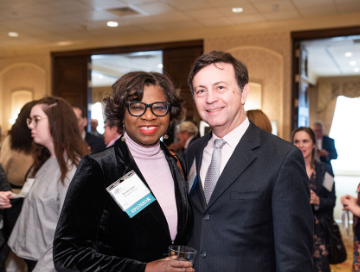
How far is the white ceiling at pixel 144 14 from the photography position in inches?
223

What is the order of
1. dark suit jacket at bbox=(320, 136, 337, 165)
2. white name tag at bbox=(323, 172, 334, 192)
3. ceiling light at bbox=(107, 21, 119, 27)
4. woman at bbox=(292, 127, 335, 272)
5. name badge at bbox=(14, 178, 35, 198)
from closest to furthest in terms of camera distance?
name badge at bbox=(14, 178, 35, 198) < woman at bbox=(292, 127, 335, 272) < white name tag at bbox=(323, 172, 334, 192) < dark suit jacket at bbox=(320, 136, 337, 165) < ceiling light at bbox=(107, 21, 119, 27)

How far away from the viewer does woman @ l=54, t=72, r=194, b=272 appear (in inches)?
54.6

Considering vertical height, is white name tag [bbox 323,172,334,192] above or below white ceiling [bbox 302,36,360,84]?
below

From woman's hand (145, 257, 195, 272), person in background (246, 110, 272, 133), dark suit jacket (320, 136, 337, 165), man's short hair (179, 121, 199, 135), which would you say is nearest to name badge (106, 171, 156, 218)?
woman's hand (145, 257, 195, 272)

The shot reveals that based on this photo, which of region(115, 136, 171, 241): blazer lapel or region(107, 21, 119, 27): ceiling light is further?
region(107, 21, 119, 27): ceiling light

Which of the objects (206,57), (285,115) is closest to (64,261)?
(206,57)

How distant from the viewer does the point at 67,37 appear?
26.3 ft

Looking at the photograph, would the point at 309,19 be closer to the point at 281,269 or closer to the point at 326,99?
the point at 281,269

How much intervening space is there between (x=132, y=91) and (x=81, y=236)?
62 cm

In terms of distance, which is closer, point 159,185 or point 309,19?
point 159,185

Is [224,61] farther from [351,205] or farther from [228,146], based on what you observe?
[351,205]

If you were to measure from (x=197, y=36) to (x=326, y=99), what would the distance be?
23.7ft

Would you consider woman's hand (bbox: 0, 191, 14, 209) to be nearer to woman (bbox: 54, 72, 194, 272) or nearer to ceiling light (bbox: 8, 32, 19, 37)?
woman (bbox: 54, 72, 194, 272)

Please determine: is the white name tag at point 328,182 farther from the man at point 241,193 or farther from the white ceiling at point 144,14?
the white ceiling at point 144,14
